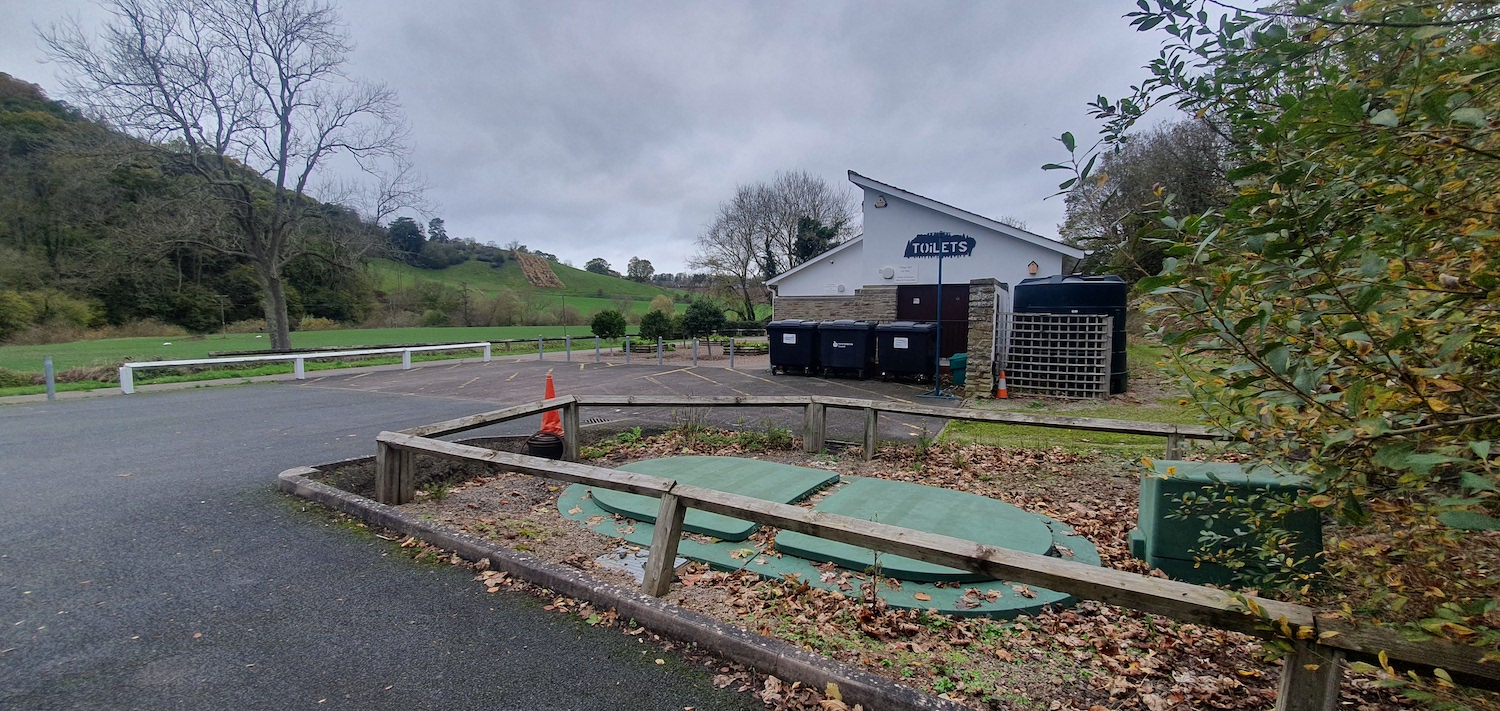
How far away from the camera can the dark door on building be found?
16422mm

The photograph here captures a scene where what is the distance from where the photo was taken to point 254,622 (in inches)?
117

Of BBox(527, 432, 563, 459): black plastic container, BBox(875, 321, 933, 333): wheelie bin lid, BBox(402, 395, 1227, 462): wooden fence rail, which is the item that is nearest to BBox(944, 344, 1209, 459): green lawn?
BBox(402, 395, 1227, 462): wooden fence rail

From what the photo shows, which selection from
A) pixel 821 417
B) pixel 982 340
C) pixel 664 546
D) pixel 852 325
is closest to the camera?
pixel 664 546

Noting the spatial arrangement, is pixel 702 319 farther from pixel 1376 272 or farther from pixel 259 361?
pixel 1376 272

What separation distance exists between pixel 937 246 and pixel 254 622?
53.0 feet

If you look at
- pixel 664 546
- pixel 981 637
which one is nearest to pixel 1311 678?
pixel 981 637

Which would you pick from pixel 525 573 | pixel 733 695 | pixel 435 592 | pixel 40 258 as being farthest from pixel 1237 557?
pixel 40 258

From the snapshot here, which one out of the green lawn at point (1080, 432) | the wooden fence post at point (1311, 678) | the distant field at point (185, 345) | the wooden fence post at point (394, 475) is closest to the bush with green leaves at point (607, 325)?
the distant field at point (185, 345)

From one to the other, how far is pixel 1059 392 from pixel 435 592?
10.7 m

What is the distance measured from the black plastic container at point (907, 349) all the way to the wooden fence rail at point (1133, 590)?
33.9 ft

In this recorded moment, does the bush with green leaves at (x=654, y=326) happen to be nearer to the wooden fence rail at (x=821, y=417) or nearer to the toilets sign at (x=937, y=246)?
the toilets sign at (x=937, y=246)

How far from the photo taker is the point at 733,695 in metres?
2.38

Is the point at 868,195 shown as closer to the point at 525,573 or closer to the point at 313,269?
the point at 525,573

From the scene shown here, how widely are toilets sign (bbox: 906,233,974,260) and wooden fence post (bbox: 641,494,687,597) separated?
1480cm
